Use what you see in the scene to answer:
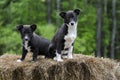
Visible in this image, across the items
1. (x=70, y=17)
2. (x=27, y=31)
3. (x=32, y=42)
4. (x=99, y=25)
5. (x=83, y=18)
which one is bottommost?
(x=99, y=25)

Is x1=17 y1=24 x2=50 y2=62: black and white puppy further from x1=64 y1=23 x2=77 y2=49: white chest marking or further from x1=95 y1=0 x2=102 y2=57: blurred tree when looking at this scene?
x1=95 y1=0 x2=102 y2=57: blurred tree

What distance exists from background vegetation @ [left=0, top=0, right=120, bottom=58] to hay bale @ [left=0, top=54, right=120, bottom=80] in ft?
58.7

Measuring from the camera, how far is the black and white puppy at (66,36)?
6.28m

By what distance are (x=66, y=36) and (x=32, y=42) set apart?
459 millimetres

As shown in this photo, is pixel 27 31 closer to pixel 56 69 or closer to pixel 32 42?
pixel 32 42

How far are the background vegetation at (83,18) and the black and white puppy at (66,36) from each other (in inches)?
702

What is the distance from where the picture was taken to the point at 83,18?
2980cm

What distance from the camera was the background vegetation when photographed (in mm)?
27391

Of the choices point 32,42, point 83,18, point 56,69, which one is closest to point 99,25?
point 83,18

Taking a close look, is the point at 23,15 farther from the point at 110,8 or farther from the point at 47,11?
the point at 110,8

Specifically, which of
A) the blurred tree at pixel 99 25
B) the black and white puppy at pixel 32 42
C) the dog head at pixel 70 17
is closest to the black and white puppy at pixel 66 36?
the dog head at pixel 70 17

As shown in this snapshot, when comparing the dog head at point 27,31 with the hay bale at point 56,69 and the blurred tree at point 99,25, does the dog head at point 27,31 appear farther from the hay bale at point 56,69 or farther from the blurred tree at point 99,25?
the blurred tree at point 99,25

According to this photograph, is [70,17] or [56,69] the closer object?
[56,69]

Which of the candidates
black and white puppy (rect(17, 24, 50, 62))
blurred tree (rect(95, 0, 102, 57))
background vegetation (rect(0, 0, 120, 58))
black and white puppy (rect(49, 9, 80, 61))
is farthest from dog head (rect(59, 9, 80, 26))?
blurred tree (rect(95, 0, 102, 57))
